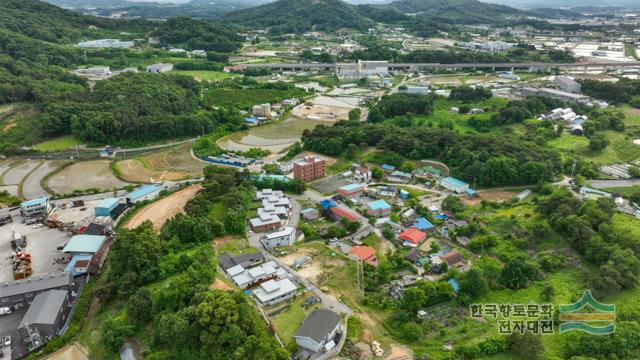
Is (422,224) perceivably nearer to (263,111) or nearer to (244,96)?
(263,111)

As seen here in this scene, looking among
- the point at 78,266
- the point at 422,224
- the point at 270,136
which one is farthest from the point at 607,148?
the point at 78,266

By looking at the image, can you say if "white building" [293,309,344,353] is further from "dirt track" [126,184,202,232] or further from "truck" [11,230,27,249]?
"truck" [11,230,27,249]

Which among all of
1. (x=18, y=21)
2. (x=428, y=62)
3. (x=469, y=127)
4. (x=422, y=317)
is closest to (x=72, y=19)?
(x=18, y=21)

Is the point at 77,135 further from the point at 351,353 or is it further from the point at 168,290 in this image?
the point at 351,353

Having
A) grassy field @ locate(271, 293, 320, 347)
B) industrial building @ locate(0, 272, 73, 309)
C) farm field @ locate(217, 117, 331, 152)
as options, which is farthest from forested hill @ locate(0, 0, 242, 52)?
grassy field @ locate(271, 293, 320, 347)

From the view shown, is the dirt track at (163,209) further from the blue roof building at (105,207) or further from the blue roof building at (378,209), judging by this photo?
the blue roof building at (378,209)

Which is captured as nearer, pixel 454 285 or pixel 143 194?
pixel 454 285
